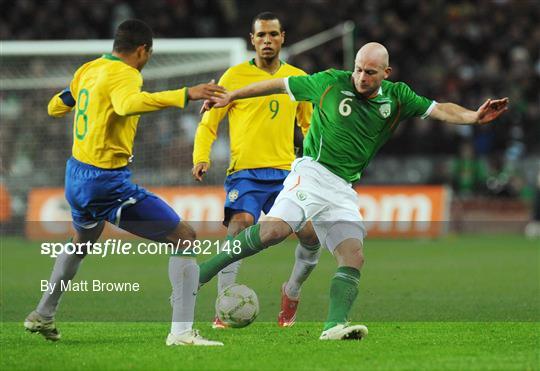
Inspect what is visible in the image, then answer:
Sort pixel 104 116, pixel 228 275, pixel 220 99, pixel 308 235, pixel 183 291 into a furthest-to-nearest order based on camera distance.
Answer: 1. pixel 228 275
2. pixel 308 235
3. pixel 104 116
4. pixel 183 291
5. pixel 220 99

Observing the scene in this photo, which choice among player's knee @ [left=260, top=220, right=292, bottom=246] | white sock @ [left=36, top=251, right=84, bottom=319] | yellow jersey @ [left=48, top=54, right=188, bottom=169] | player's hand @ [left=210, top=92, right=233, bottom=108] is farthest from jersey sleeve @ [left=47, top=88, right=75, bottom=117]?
player's knee @ [left=260, top=220, right=292, bottom=246]

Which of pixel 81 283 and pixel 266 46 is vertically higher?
pixel 266 46

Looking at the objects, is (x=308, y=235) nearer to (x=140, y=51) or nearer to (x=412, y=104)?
(x=412, y=104)

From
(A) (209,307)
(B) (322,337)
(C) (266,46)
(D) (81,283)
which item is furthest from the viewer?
(D) (81,283)

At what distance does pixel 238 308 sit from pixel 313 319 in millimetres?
A: 1714

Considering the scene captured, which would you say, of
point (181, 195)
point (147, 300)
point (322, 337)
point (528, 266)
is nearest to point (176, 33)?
point (181, 195)

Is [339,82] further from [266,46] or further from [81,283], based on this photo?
[81,283]

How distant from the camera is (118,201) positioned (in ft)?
25.3

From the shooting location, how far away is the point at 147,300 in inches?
440

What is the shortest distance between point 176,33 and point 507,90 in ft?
24.6

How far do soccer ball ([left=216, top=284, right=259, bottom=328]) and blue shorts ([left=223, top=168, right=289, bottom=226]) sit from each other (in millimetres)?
1231

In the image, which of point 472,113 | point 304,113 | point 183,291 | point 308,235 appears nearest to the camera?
point 183,291

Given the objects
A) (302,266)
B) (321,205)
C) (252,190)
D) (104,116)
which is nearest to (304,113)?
(252,190)

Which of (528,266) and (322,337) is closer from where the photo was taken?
(322,337)
